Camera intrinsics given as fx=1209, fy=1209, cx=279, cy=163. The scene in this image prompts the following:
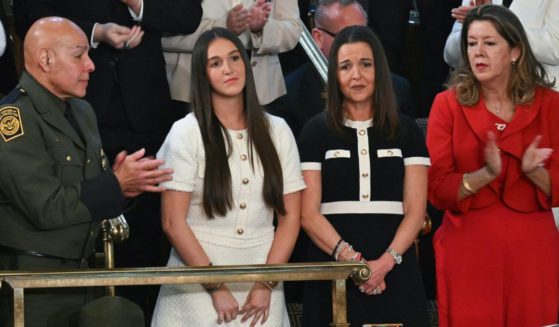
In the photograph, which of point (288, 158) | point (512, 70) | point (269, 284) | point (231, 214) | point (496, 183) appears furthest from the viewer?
point (512, 70)

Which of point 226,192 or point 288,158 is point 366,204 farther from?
point 226,192

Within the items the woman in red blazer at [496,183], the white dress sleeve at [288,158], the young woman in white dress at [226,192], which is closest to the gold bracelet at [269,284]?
the young woman in white dress at [226,192]

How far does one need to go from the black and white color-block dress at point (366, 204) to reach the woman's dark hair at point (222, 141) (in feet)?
0.72

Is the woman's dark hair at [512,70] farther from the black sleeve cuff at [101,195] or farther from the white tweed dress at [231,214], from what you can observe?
the black sleeve cuff at [101,195]

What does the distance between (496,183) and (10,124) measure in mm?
2283

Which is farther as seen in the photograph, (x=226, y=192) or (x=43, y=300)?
(x=226, y=192)

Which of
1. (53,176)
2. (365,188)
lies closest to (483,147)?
(365,188)

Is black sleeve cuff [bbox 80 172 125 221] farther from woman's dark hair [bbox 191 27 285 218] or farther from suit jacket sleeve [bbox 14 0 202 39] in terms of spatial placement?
suit jacket sleeve [bbox 14 0 202 39]

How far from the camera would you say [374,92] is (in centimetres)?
540

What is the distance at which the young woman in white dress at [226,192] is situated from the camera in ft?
16.2

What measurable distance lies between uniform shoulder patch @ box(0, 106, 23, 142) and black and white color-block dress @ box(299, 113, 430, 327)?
1.32 m

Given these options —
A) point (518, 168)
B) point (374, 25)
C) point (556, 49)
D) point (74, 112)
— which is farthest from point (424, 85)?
point (74, 112)

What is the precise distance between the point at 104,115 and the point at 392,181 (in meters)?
1.53

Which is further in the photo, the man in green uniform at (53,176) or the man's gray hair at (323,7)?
the man's gray hair at (323,7)
